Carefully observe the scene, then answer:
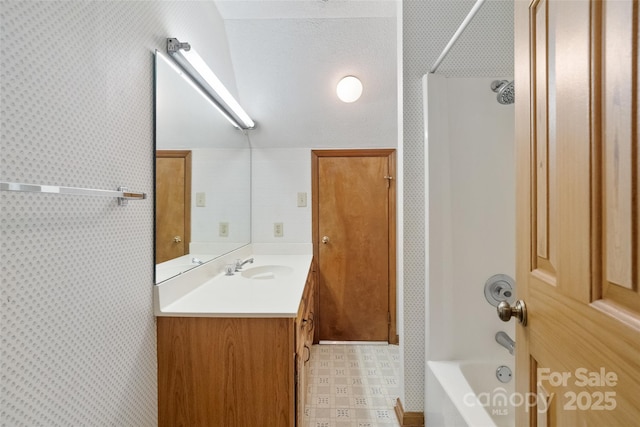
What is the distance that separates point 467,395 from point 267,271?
1.49 m

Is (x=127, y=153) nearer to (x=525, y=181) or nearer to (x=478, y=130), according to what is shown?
(x=525, y=181)

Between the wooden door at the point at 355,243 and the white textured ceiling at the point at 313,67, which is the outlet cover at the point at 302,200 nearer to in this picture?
the wooden door at the point at 355,243

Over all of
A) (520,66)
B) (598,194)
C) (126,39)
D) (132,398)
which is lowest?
(132,398)

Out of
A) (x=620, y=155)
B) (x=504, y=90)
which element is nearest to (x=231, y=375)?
(x=620, y=155)

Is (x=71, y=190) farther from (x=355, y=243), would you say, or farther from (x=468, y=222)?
(x=355, y=243)

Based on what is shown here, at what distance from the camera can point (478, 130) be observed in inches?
60.8

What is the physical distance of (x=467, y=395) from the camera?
1222 mm

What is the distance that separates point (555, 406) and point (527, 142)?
623 mm

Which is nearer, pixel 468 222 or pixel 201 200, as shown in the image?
pixel 468 222

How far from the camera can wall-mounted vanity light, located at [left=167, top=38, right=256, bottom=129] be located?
126 cm

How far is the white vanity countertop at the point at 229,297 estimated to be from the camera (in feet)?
3.81

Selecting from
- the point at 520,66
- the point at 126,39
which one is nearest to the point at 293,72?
the point at 126,39

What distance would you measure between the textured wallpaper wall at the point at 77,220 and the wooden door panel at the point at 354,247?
173 cm

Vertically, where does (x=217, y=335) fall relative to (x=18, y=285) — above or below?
below
